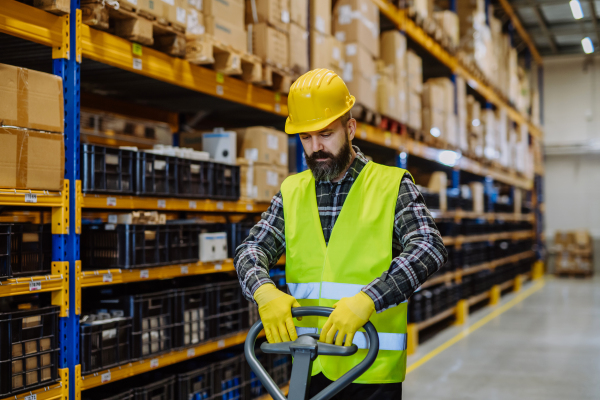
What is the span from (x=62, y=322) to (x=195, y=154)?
1560mm

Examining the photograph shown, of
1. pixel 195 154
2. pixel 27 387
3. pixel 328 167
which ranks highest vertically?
pixel 195 154

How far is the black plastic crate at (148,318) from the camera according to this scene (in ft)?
11.8

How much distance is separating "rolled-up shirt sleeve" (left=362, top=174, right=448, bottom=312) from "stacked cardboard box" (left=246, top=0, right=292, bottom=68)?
262 centimetres

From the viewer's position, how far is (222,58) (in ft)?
13.7

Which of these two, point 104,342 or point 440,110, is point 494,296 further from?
point 104,342

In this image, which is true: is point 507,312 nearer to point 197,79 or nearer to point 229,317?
point 229,317

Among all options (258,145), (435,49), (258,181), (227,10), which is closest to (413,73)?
(435,49)

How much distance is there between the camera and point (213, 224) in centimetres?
439

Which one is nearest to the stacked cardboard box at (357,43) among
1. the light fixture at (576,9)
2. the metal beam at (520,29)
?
the metal beam at (520,29)

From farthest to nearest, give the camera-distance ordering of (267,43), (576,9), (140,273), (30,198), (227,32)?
(576,9) → (267,43) → (227,32) → (140,273) → (30,198)

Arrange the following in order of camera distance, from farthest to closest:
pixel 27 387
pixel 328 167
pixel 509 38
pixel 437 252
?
pixel 509 38
pixel 27 387
pixel 328 167
pixel 437 252

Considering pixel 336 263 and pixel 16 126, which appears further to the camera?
pixel 16 126

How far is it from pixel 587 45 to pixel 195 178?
16.6m

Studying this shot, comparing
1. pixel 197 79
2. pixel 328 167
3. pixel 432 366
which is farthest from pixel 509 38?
pixel 328 167
